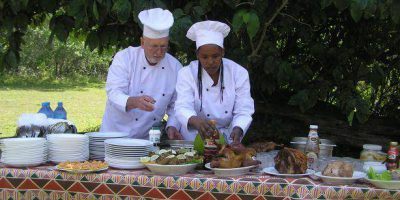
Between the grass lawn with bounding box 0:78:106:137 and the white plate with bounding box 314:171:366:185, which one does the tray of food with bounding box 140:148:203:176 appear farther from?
the grass lawn with bounding box 0:78:106:137

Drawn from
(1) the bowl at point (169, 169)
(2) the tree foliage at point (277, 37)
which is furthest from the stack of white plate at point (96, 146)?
(2) the tree foliage at point (277, 37)

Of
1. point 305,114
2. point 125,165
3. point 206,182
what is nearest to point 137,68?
point 125,165

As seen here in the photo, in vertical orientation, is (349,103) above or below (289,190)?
above

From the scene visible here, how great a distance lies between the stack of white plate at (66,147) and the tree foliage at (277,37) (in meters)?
1.47

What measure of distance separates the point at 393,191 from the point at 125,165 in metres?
1.29

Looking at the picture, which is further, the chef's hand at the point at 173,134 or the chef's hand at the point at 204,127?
the chef's hand at the point at 173,134

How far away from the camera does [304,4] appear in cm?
518

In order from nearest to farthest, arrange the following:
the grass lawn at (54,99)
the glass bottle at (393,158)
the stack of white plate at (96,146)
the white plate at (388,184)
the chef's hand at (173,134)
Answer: the white plate at (388,184) → the glass bottle at (393,158) → the stack of white plate at (96,146) → the chef's hand at (173,134) → the grass lawn at (54,99)

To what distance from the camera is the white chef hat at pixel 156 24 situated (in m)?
3.47

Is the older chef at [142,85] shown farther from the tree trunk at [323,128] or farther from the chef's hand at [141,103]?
the tree trunk at [323,128]

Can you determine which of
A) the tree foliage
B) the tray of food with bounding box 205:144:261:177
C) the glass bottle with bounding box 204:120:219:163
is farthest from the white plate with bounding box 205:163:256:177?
the tree foliage

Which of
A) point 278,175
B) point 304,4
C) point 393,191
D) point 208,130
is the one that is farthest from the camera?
point 304,4

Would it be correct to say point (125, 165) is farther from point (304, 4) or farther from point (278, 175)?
point (304, 4)

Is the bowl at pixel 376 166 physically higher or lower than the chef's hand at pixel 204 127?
lower
